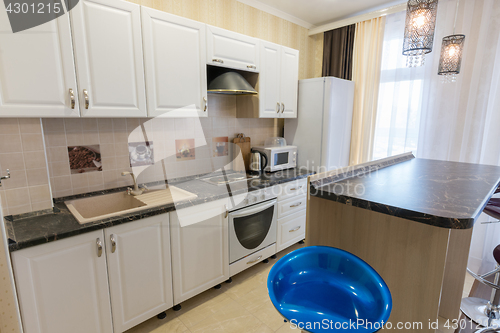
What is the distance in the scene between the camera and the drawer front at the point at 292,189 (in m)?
2.60

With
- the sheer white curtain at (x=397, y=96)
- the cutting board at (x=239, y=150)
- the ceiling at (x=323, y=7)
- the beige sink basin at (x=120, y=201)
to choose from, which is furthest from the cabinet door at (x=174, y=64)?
the sheer white curtain at (x=397, y=96)

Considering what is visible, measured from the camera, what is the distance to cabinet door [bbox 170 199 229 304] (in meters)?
1.89

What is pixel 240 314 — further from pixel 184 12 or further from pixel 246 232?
pixel 184 12

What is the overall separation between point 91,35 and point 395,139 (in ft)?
10.1

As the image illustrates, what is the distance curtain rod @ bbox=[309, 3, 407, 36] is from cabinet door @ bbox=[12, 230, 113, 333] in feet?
11.2

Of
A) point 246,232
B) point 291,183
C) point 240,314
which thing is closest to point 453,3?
point 291,183

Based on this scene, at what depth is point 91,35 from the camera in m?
1.60

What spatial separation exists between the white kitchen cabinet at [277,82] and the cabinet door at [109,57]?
3.93 feet

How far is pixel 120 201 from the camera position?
2.05m

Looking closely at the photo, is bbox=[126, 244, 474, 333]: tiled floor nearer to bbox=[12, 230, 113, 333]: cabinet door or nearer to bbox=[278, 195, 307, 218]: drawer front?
bbox=[12, 230, 113, 333]: cabinet door

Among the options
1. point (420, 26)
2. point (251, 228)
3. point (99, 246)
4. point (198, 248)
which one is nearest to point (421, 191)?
point (420, 26)

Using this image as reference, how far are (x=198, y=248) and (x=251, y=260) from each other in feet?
2.09

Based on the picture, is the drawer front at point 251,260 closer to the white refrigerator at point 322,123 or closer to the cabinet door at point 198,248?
the cabinet door at point 198,248

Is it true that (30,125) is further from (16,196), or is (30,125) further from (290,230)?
(290,230)
